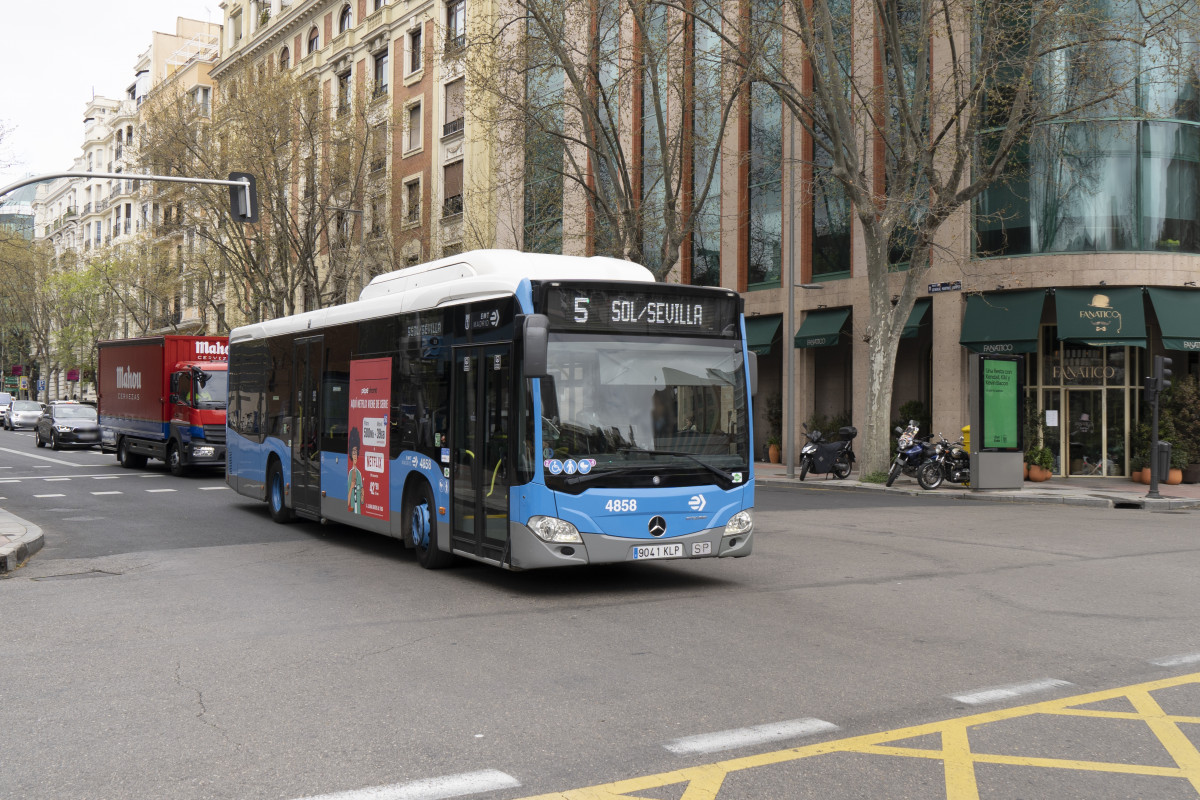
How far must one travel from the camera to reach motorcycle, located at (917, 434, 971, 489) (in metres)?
23.4

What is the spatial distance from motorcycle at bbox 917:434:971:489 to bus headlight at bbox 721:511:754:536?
1447cm

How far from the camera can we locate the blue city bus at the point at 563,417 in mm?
9203

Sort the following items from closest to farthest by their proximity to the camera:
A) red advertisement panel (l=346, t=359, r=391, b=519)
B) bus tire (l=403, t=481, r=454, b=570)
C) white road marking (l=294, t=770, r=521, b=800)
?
white road marking (l=294, t=770, r=521, b=800) → bus tire (l=403, t=481, r=454, b=570) → red advertisement panel (l=346, t=359, r=391, b=519)

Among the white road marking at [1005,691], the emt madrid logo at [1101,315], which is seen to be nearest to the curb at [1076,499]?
the emt madrid logo at [1101,315]

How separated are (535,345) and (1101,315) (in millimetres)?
19781

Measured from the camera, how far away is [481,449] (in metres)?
9.92

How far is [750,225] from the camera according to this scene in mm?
33250

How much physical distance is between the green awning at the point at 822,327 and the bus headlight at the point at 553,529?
21.6 metres

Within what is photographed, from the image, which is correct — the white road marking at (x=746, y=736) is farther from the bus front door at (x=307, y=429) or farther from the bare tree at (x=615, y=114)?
the bare tree at (x=615, y=114)

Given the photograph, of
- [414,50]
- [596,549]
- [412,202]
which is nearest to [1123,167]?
[596,549]

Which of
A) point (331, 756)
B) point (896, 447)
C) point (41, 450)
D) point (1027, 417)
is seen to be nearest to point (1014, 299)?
point (1027, 417)

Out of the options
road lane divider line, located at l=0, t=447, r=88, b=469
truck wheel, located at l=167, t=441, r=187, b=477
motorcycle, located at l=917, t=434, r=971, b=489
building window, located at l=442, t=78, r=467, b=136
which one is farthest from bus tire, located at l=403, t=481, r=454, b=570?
building window, located at l=442, t=78, r=467, b=136

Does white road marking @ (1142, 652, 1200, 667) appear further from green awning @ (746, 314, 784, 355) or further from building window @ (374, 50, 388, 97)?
building window @ (374, 50, 388, 97)

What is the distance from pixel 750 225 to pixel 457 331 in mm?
23953
